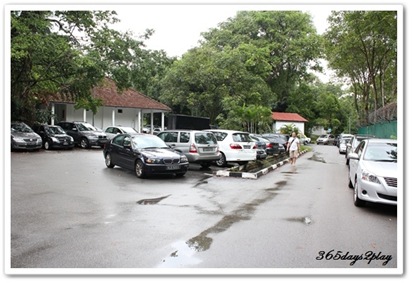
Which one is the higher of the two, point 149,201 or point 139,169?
point 139,169

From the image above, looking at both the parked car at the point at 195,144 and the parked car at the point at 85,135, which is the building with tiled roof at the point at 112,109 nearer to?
the parked car at the point at 85,135

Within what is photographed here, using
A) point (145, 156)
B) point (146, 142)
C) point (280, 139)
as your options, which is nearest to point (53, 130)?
point (146, 142)

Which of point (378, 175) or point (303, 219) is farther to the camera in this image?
point (378, 175)

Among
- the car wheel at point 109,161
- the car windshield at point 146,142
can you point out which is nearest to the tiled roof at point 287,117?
the car wheel at point 109,161

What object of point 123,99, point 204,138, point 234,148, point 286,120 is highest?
point 123,99

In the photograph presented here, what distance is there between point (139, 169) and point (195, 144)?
8.11 feet

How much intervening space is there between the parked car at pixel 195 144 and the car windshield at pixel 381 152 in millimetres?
5806

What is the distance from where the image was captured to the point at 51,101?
23.8 metres

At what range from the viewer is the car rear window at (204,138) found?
13.0m

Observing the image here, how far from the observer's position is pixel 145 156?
10.9 meters

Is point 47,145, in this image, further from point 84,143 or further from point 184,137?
point 184,137
